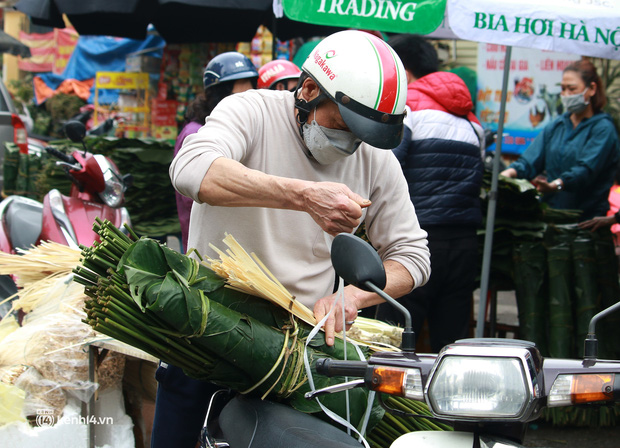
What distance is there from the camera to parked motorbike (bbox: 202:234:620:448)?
1.43 metres

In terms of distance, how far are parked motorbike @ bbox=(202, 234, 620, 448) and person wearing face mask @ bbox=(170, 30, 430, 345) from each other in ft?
0.99

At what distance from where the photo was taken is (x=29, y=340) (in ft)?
10.9

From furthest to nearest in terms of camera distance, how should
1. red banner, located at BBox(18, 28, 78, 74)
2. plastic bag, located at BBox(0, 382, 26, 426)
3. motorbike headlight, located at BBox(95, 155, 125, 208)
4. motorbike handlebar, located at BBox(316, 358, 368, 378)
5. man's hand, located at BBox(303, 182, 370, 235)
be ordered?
red banner, located at BBox(18, 28, 78, 74), motorbike headlight, located at BBox(95, 155, 125, 208), plastic bag, located at BBox(0, 382, 26, 426), man's hand, located at BBox(303, 182, 370, 235), motorbike handlebar, located at BBox(316, 358, 368, 378)

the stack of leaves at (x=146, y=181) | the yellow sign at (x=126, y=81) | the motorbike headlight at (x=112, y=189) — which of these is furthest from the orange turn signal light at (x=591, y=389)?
the yellow sign at (x=126, y=81)

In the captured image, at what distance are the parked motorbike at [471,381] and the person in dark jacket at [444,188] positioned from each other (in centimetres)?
261

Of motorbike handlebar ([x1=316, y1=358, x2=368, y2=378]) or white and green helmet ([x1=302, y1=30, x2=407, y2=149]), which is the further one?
white and green helmet ([x1=302, y1=30, x2=407, y2=149])

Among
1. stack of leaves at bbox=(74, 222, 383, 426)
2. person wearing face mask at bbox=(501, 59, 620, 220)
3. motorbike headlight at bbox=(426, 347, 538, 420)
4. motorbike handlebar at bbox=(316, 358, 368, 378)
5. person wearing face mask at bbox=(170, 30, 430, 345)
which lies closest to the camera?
motorbike headlight at bbox=(426, 347, 538, 420)

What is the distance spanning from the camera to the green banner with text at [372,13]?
164 inches

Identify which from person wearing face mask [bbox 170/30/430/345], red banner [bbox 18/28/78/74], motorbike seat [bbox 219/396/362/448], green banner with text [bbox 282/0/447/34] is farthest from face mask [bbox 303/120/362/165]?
red banner [bbox 18/28/78/74]

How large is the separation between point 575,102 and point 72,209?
373cm

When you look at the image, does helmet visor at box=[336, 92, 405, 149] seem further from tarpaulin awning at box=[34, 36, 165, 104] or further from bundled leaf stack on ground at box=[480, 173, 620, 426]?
tarpaulin awning at box=[34, 36, 165, 104]

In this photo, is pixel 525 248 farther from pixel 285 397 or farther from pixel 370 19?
pixel 285 397

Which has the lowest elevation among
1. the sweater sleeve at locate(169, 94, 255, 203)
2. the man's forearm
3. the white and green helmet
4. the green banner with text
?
the man's forearm

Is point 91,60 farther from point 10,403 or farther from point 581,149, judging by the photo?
point 10,403
